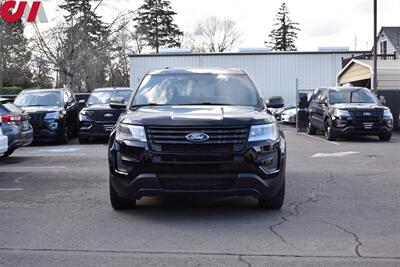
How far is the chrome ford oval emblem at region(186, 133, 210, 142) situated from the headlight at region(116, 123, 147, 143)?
0.51 metres

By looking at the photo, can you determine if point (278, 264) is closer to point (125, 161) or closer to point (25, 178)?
point (125, 161)

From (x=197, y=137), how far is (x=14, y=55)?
42449 mm

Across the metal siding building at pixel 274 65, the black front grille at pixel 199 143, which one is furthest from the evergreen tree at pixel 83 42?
the black front grille at pixel 199 143

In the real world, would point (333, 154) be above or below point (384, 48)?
below

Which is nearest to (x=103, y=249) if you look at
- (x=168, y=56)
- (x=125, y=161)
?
(x=125, y=161)

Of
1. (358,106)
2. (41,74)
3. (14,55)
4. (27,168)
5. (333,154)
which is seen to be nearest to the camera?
(27,168)

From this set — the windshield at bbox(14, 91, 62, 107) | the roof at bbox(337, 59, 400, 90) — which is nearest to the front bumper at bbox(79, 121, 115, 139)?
the windshield at bbox(14, 91, 62, 107)

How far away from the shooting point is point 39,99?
17.9m

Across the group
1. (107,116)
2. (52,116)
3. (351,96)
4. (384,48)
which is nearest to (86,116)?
(107,116)

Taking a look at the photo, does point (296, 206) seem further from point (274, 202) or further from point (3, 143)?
point (3, 143)

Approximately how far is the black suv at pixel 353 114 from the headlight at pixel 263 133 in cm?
1088

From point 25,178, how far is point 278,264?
243 inches

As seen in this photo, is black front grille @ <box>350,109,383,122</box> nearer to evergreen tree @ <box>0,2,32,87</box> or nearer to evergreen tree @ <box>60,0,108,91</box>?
evergreen tree @ <box>60,0,108,91</box>

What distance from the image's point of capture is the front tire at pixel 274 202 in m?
6.88
